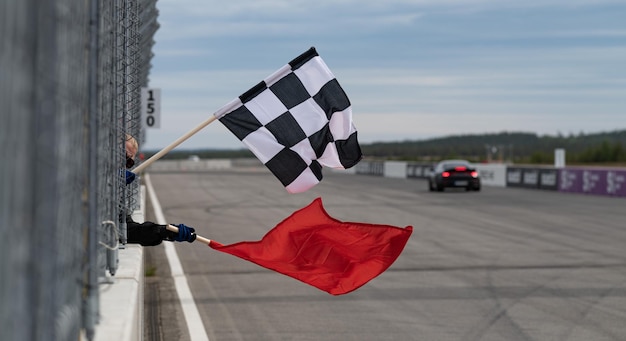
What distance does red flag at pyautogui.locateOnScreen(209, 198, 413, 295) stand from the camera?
6188 millimetres

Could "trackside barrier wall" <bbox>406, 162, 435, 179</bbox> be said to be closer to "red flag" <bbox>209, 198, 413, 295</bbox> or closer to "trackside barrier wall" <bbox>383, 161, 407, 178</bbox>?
"trackside barrier wall" <bbox>383, 161, 407, 178</bbox>

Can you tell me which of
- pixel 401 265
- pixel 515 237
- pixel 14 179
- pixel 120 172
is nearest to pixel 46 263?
pixel 14 179

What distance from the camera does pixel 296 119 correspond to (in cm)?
650

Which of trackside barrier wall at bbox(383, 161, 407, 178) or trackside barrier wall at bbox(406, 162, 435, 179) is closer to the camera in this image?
trackside barrier wall at bbox(406, 162, 435, 179)

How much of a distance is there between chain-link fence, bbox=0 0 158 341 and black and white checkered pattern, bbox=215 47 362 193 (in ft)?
9.62

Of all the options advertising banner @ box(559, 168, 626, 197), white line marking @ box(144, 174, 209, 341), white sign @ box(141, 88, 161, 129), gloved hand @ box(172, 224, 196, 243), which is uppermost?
white sign @ box(141, 88, 161, 129)

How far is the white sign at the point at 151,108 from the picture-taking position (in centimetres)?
2459

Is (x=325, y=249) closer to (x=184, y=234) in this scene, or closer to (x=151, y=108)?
(x=184, y=234)

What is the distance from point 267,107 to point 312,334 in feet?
7.60

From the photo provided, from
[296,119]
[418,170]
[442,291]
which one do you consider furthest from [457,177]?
[296,119]

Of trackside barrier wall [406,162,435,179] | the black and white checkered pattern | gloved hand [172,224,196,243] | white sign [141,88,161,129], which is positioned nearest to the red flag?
gloved hand [172,224,196,243]

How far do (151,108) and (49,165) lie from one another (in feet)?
76.8


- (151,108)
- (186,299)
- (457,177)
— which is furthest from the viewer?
(457,177)

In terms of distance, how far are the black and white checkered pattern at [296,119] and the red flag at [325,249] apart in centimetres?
34
